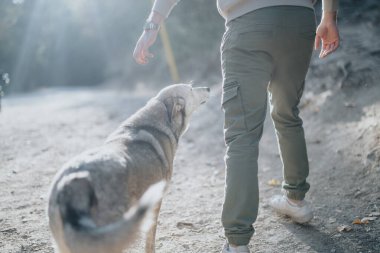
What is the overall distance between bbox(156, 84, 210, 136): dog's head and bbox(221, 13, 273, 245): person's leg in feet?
3.26

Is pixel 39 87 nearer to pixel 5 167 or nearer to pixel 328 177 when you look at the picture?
pixel 5 167

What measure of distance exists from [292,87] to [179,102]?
1.15 m

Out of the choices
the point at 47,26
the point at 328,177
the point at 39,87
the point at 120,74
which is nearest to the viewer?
the point at 328,177

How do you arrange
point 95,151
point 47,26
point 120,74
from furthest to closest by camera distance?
point 47,26
point 120,74
point 95,151

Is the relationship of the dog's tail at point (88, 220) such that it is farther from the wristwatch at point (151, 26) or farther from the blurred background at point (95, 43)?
the blurred background at point (95, 43)

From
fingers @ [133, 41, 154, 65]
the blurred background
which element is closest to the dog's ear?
fingers @ [133, 41, 154, 65]

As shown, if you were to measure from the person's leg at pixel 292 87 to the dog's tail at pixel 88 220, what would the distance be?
1299 millimetres

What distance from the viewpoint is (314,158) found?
5086 mm

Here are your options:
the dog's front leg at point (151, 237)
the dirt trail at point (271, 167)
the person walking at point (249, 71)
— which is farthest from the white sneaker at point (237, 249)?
the dog's front leg at point (151, 237)

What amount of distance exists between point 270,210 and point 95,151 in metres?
1.99

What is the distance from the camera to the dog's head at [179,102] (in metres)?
3.61

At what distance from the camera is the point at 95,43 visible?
1305 inches

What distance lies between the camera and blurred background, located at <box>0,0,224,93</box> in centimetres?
1479

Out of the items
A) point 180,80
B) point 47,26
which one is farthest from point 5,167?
point 47,26
